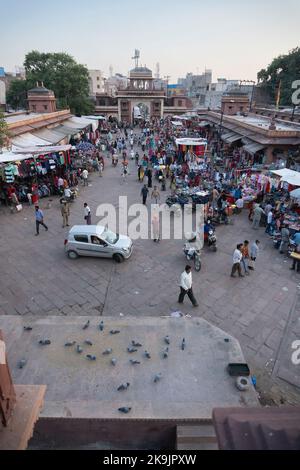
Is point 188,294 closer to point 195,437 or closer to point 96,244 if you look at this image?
point 195,437

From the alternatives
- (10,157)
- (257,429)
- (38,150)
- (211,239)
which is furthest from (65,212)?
(257,429)

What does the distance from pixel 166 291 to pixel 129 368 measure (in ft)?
10.6

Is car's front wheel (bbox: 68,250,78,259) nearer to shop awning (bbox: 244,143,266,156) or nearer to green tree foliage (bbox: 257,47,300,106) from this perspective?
shop awning (bbox: 244,143,266,156)

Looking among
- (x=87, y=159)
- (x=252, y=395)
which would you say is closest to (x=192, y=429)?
(x=252, y=395)

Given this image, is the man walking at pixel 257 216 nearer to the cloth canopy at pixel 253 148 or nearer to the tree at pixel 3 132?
the cloth canopy at pixel 253 148

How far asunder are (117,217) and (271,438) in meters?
12.8

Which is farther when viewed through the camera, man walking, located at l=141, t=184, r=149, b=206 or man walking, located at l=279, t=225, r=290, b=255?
man walking, located at l=141, t=184, r=149, b=206

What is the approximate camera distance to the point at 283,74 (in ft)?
137


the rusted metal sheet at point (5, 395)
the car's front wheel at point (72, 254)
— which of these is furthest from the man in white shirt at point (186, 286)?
A: the rusted metal sheet at point (5, 395)

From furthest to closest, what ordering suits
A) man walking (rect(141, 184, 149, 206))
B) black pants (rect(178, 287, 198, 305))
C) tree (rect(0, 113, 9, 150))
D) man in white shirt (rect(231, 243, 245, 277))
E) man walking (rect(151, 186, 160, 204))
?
man walking (rect(151, 186, 160, 204)), man walking (rect(141, 184, 149, 206)), tree (rect(0, 113, 9, 150)), man in white shirt (rect(231, 243, 245, 277)), black pants (rect(178, 287, 198, 305))

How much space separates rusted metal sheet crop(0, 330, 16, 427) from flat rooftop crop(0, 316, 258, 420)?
264 centimetres

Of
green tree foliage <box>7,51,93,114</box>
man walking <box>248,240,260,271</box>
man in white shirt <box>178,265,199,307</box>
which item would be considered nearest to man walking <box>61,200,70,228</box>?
man in white shirt <box>178,265,199,307</box>

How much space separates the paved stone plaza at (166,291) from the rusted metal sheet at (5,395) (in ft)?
12.2

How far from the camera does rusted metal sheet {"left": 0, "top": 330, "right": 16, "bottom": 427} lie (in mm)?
2643
